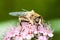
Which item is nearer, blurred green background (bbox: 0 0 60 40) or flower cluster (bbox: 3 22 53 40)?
flower cluster (bbox: 3 22 53 40)

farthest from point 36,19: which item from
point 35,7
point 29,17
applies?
point 35,7

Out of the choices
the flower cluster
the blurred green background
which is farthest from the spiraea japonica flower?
the blurred green background

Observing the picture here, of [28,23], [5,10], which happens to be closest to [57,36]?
[5,10]

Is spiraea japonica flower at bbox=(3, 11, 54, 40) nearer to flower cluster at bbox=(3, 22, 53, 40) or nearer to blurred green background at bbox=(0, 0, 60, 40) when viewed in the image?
flower cluster at bbox=(3, 22, 53, 40)

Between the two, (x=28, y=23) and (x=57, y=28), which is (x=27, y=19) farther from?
(x=57, y=28)

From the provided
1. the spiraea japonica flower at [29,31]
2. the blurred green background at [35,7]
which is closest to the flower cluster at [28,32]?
the spiraea japonica flower at [29,31]

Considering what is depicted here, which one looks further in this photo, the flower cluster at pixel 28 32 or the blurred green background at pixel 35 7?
the blurred green background at pixel 35 7

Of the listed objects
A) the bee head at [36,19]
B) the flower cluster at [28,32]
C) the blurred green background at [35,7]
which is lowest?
the flower cluster at [28,32]

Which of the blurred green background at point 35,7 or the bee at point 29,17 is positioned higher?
the blurred green background at point 35,7

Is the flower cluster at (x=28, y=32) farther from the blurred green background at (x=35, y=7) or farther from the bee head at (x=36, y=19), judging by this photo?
the blurred green background at (x=35, y=7)
